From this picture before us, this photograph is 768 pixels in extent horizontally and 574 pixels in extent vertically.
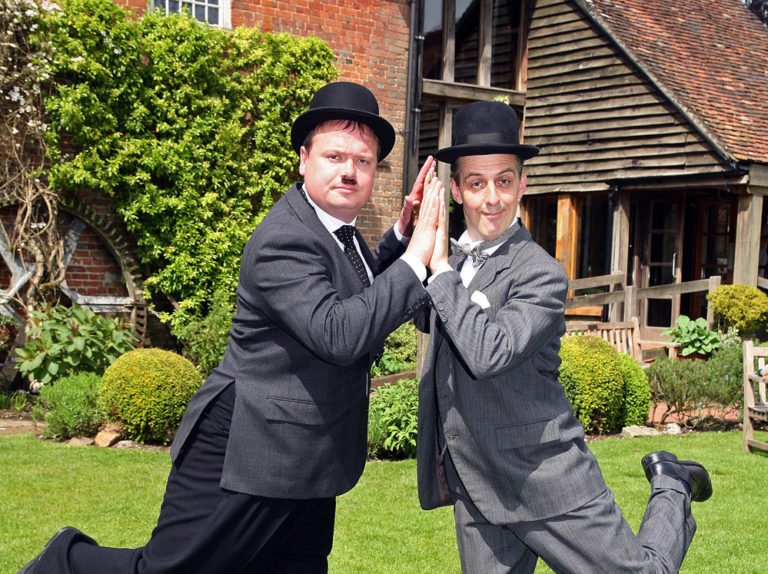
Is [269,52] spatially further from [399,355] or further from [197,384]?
[197,384]

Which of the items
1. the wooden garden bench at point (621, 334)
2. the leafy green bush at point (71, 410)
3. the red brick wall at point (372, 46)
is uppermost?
the red brick wall at point (372, 46)

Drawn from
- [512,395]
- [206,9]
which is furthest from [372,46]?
[512,395]

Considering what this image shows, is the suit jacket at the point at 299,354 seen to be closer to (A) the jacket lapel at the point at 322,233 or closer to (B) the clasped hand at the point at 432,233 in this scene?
(A) the jacket lapel at the point at 322,233

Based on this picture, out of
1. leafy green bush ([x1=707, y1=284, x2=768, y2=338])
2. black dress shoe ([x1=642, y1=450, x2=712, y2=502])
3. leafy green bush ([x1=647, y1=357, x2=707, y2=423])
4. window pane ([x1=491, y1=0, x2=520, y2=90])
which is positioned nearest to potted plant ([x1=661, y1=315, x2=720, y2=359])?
leafy green bush ([x1=707, y1=284, x2=768, y2=338])

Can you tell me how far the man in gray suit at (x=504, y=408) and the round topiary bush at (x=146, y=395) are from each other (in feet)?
14.3

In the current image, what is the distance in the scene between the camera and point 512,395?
7.90 feet

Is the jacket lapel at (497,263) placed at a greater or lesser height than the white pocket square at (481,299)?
greater

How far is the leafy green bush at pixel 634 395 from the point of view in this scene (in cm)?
779

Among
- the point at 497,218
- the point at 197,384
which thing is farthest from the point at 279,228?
the point at 197,384

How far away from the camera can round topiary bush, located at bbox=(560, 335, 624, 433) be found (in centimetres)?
727

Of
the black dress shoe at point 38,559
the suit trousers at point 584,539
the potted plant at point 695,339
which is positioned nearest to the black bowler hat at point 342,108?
the suit trousers at point 584,539

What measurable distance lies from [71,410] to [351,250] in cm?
521

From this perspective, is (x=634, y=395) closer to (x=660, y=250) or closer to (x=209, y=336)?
(x=209, y=336)

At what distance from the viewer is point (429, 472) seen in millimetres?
2676
